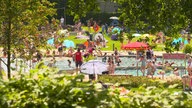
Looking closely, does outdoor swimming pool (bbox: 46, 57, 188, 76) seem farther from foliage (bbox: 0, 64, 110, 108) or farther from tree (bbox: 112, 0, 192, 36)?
foliage (bbox: 0, 64, 110, 108)

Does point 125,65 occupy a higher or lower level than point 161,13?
lower

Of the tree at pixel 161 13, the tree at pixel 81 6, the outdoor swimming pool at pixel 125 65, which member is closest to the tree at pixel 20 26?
the tree at pixel 81 6

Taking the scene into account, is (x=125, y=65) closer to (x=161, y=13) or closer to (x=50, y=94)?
(x=161, y=13)

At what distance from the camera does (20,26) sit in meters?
20.5

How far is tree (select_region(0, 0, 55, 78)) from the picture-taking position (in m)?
A: 19.4

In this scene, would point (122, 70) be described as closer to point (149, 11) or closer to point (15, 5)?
point (15, 5)

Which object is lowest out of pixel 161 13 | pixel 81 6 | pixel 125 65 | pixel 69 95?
pixel 125 65

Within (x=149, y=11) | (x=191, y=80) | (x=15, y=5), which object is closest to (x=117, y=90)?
(x=149, y=11)

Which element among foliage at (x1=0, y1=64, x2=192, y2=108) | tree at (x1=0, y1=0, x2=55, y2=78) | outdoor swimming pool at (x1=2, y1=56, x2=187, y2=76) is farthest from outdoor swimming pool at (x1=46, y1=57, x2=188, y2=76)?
foliage at (x1=0, y1=64, x2=192, y2=108)

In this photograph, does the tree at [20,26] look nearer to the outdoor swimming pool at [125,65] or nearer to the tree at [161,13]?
the tree at [161,13]

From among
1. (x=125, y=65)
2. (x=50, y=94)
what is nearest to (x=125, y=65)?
(x=125, y=65)

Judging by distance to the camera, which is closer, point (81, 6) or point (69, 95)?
point (69, 95)

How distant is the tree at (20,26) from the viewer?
19406 millimetres

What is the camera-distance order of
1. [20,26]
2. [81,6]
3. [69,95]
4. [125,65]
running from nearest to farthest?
[69,95]
[81,6]
[20,26]
[125,65]
